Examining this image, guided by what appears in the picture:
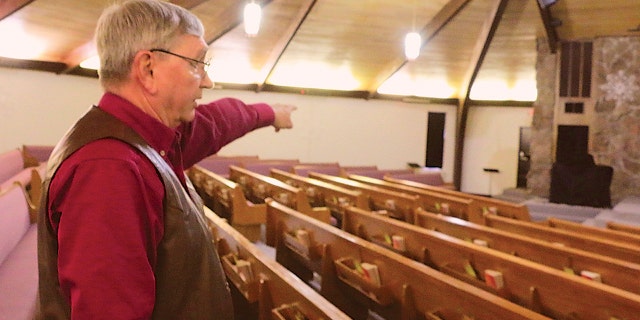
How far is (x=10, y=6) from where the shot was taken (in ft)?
20.2

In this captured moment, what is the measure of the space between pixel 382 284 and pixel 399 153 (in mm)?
9582

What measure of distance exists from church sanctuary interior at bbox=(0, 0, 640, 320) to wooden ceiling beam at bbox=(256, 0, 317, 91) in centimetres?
4

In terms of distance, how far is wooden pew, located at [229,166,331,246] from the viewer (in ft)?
12.9

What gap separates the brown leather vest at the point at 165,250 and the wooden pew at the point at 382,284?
944 mm

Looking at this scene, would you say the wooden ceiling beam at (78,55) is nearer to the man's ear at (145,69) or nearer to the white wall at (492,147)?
the man's ear at (145,69)

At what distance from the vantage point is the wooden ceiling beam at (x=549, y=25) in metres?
8.18

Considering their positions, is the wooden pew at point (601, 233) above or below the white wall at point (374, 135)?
below

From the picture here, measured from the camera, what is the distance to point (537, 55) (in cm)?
924

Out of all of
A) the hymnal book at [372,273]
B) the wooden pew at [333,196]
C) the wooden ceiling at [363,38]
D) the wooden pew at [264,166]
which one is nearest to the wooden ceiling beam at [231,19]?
the wooden ceiling at [363,38]

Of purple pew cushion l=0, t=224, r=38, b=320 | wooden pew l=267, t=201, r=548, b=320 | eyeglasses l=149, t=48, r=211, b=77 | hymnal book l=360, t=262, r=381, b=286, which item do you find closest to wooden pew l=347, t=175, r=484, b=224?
wooden pew l=267, t=201, r=548, b=320

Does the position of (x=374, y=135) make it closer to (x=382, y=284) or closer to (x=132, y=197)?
(x=382, y=284)

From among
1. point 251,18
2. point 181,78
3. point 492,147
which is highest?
point 251,18

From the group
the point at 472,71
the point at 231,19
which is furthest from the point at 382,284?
the point at 472,71

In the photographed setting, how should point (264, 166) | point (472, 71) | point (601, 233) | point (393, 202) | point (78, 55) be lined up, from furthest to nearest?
point (472, 71) → point (78, 55) → point (264, 166) → point (393, 202) → point (601, 233)
